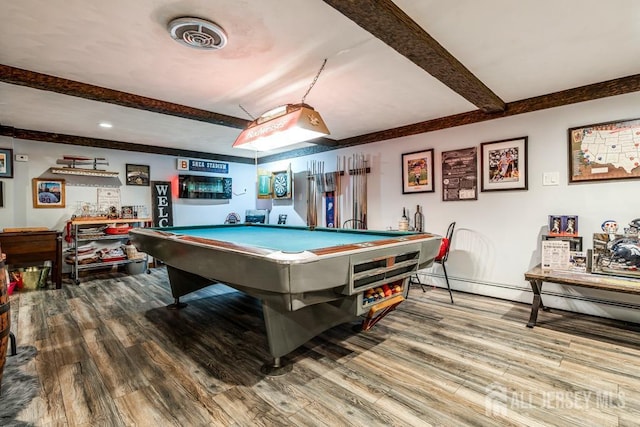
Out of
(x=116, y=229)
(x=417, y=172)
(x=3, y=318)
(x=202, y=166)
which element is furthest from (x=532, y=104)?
(x=116, y=229)

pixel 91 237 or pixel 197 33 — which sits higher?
pixel 197 33

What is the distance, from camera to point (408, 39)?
196cm

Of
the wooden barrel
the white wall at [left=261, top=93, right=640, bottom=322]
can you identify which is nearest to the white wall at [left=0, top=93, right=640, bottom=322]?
the white wall at [left=261, top=93, right=640, bottom=322]

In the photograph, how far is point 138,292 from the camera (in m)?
4.04

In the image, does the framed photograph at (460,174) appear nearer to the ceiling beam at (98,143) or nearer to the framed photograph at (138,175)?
the ceiling beam at (98,143)

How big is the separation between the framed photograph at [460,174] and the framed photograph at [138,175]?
16.8ft

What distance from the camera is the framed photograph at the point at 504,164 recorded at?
11.5 ft

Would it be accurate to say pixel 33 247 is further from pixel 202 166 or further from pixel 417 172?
pixel 417 172

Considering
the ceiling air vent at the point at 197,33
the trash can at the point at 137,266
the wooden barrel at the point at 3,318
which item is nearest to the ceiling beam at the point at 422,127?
the trash can at the point at 137,266

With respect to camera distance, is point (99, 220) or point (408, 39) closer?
point (408, 39)

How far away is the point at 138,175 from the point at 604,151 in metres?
6.61

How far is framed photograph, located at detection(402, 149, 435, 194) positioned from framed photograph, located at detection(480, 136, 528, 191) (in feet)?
2.18

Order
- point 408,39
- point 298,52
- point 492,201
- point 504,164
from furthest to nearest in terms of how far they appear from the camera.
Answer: point 492,201, point 504,164, point 298,52, point 408,39

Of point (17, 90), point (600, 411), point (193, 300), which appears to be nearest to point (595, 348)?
point (600, 411)
